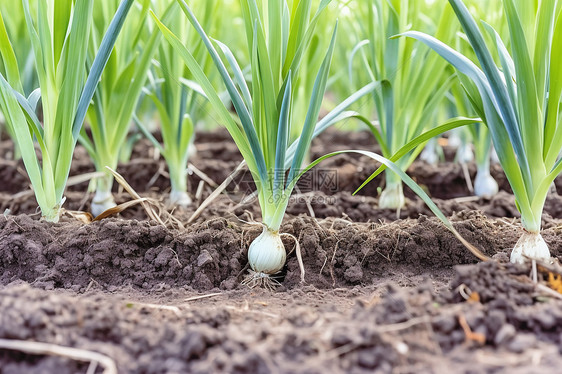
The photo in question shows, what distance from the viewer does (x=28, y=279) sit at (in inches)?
59.6

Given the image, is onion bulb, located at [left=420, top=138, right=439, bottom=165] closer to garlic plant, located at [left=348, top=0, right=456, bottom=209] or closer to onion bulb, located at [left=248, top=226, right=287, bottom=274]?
garlic plant, located at [left=348, top=0, right=456, bottom=209]

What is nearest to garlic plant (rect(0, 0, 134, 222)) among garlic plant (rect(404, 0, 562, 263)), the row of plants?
the row of plants

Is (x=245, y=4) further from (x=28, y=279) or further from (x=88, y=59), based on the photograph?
(x=28, y=279)

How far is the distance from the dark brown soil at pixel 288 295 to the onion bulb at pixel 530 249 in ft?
0.23

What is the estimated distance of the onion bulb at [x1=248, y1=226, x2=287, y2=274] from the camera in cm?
150

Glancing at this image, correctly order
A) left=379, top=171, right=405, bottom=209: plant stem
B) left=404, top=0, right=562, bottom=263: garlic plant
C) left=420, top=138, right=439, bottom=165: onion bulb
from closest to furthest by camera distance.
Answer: left=404, top=0, right=562, bottom=263: garlic plant, left=379, top=171, right=405, bottom=209: plant stem, left=420, top=138, right=439, bottom=165: onion bulb

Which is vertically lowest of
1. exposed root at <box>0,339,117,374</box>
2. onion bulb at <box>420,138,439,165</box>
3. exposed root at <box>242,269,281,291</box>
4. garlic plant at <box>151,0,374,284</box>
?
exposed root at <box>242,269,281,291</box>

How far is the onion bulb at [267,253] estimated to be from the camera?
1497mm

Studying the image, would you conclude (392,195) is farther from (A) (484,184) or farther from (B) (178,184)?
(B) (178,184)

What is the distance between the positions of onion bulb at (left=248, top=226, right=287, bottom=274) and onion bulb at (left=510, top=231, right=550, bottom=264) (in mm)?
639

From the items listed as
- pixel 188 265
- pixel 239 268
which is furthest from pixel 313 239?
pixel 188 265

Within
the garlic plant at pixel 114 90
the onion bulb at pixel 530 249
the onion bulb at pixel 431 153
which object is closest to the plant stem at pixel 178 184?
the garlic plant at pixel 114 90

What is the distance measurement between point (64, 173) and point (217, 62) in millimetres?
670

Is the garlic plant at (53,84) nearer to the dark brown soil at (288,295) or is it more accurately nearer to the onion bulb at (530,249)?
the dark brown soil at (288,295)
